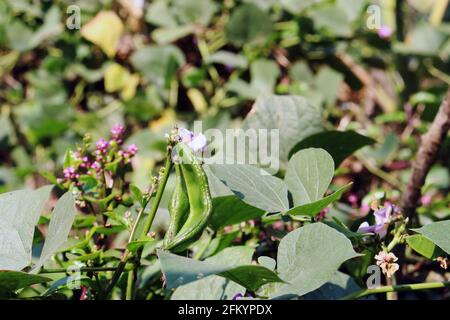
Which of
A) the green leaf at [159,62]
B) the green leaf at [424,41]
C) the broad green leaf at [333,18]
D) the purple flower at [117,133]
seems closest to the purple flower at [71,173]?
the purple flower at [117,133]

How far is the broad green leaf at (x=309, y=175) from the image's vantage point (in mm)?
589

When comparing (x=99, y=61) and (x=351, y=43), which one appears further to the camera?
(x=99, y=61)

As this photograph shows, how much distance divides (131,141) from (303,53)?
1.83 ft

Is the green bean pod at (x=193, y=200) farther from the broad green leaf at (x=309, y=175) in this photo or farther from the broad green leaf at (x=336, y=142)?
the broad green leaf at (x=336, y=142)

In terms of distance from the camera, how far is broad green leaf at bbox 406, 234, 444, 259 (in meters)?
0.54

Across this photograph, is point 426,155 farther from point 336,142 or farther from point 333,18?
point 333,18

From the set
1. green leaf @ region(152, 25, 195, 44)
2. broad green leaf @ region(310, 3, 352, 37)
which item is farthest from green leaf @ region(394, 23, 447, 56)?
green leaf @ region(152, 25, 195, 44)

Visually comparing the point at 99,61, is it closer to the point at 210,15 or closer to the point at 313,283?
the point at 210,15

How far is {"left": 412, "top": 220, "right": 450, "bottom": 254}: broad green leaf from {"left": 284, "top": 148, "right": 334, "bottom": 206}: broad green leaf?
0.34ft

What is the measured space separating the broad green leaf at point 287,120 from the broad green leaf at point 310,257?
27cm

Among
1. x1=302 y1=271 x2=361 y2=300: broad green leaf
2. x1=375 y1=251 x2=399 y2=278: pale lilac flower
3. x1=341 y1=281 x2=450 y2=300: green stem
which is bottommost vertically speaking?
x1=302 y1=271 x2=361 y2=300: broad green leaf

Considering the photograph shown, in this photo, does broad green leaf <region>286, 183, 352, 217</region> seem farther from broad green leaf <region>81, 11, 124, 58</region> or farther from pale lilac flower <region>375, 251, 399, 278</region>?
broad green leaf <region>81, 11, 124, 58</region>

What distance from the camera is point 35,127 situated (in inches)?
68.2
